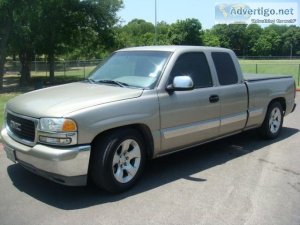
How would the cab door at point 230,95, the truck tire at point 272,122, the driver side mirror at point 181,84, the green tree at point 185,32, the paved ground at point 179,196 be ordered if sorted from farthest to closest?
the green tree at point 185,32 < the truck tire at point 272,122 < the cab door at point 230,95 < the driver side mirror at point 181,84 < the paved ground at point 179,196

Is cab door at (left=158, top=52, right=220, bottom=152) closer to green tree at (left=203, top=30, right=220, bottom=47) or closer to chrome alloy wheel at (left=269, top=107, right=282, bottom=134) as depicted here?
chrome alloy wheel at (left=269, top=107, right=282, bottom=134)

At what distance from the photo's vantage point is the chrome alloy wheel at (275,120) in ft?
27.7

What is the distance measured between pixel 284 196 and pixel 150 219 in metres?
1.84

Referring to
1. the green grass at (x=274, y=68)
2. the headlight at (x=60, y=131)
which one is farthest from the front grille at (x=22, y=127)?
the green grass at (x=274, y=68)

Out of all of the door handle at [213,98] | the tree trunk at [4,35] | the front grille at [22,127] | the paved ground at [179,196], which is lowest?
the paved ground at [179,196]

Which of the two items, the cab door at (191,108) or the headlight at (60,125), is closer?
the headlight at (60,125)

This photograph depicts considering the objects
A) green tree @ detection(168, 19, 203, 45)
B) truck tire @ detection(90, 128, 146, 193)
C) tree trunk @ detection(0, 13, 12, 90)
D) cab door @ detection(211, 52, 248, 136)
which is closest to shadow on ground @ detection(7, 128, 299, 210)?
truck tire @ detection(90, 128, 146, 193)

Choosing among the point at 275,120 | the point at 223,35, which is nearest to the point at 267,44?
the point at 223,35

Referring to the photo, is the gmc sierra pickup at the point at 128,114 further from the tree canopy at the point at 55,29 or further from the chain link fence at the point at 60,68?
the chain link fence at the point at 60,68

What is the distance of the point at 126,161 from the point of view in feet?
18.0

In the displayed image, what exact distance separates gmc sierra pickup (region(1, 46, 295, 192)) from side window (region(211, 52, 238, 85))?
19 mm

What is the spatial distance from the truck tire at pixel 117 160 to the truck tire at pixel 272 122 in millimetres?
3476

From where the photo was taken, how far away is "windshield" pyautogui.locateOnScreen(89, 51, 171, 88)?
19.5 feet

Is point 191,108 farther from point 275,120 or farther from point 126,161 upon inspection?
point 275,120
